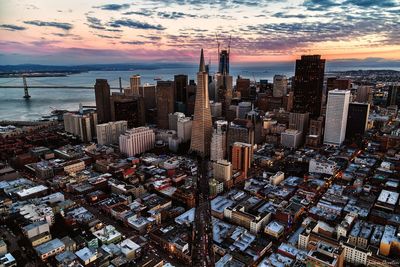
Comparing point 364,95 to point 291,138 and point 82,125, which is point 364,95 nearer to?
point 291,138

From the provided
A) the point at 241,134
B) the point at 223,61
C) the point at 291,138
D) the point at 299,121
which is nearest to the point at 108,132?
the point at 241,134

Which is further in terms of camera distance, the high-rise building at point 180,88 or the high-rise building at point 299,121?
the high-rise building at point 180,88

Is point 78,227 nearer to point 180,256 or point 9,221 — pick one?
point 9,221

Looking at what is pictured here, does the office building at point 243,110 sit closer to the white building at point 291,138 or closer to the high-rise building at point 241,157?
the white building at point 291,138

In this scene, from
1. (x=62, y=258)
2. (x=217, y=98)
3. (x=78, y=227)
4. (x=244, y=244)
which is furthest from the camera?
(x=217, y=98)

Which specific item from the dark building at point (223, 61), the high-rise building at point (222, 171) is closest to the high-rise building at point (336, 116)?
the high-rise building at point (222, 171)

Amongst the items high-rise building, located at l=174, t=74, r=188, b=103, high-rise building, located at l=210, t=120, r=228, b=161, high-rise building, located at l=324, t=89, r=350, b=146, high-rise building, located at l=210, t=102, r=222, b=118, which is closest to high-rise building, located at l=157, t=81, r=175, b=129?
high-rise building, located at l=174, t=74, r=188, b=103

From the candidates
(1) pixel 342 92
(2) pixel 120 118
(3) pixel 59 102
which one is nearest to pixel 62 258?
(2) pixel 120 118
